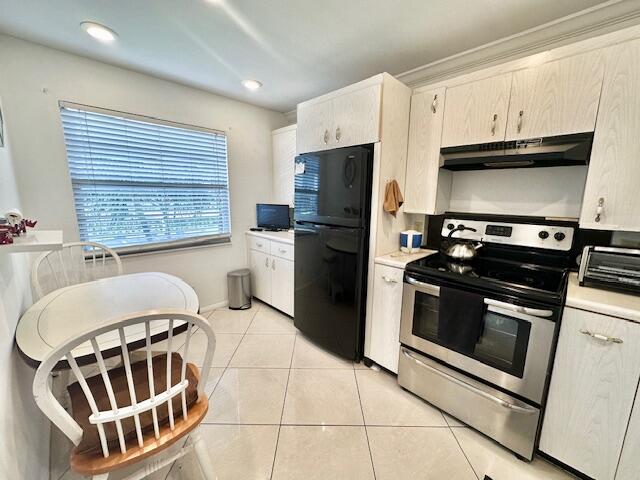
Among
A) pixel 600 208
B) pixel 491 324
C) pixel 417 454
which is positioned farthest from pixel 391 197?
pixel 417 454

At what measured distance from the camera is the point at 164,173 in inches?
101

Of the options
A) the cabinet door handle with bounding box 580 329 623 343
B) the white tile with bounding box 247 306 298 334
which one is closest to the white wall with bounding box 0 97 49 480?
the white tile with bounding box 247 306 298 334

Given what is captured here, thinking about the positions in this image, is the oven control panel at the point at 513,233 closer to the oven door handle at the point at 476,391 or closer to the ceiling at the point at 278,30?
the oven door handle at the point at 476,391

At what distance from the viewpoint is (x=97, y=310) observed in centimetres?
124

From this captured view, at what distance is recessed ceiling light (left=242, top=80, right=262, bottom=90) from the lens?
7.95 feet

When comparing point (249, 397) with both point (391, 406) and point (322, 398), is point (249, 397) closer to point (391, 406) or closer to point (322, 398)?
point (322, 398)

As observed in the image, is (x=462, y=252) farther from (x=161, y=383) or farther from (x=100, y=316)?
(x=100, y=316)

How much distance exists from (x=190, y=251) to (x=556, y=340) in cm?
Answer: 301

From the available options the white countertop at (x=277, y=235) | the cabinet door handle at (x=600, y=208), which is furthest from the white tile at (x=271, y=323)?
the cabinet door handle at (x=600, y=208)

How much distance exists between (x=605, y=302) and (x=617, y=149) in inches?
31.2

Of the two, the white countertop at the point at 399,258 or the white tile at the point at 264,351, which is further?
the white tile at the point at 264,351

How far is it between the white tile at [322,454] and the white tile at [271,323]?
115 centimetres

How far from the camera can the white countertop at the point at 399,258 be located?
1.76 m

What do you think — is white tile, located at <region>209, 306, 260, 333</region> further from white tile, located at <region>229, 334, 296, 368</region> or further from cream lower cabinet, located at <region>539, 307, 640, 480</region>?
cream lower cabinet, located at <region>539, 307, 640, 480</region>
